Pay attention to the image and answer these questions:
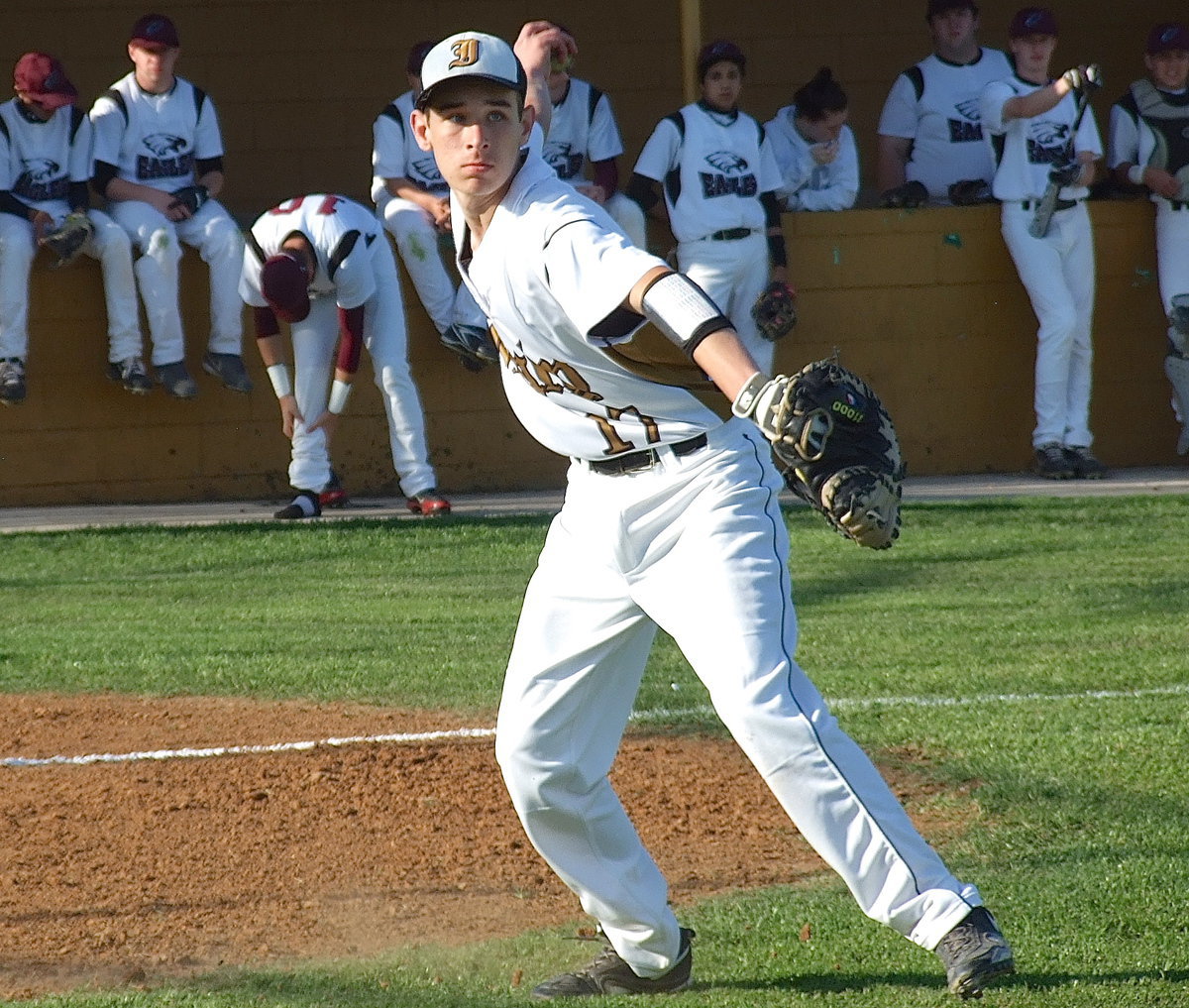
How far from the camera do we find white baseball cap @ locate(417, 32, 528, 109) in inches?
136

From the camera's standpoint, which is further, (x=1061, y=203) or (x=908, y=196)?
(x=908, y=196)

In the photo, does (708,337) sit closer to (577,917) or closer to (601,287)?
(601,287)

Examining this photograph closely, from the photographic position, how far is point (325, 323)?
977 centimetres

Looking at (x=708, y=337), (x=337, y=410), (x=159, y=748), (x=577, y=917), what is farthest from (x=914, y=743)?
(x=337, y=410)

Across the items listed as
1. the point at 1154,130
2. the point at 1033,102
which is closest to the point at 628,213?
the point at 1033,102

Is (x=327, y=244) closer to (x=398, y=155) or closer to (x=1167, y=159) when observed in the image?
(x=398, y=155)

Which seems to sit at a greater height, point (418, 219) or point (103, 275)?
point (418, 219)

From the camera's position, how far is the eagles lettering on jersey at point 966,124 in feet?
37.4

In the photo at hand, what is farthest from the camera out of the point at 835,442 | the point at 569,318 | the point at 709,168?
the point at 709,168

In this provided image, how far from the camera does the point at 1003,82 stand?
1080 centimetres

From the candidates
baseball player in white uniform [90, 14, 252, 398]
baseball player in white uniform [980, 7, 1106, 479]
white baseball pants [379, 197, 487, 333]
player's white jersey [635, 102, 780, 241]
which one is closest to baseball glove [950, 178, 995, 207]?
baseball player in white uniform [980, 7, 1106, 479]

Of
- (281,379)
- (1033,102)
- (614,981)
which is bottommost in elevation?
(614,981)

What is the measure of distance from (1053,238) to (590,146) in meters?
3.07

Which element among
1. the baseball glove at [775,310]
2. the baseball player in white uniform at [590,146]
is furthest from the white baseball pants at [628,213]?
the baseball glove at [775,310]
